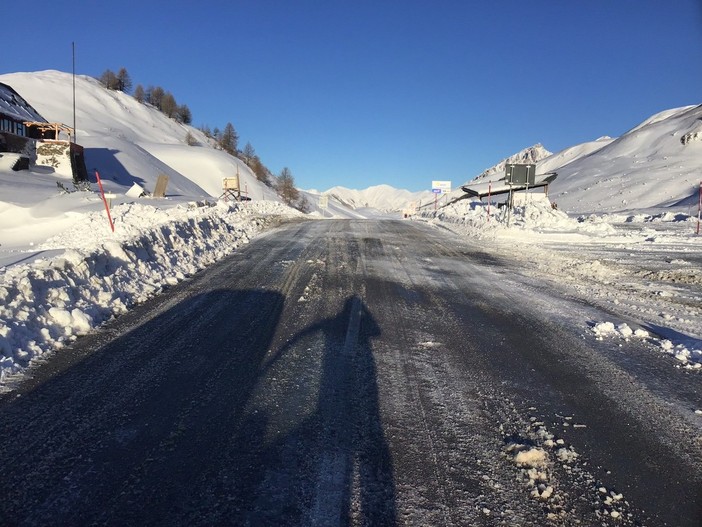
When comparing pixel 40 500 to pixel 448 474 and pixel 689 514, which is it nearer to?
pixel 448 474

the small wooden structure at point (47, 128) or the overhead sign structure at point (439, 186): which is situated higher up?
the small wooden structure at point (47, 128)

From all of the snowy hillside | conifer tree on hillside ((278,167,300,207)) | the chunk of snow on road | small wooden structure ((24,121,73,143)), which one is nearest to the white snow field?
the chunk of snow on road

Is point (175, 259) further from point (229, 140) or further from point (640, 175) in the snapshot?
point (229, 140)

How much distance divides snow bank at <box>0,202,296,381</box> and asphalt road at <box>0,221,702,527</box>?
14.1 inches

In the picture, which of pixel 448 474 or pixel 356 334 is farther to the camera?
pixel 356 334

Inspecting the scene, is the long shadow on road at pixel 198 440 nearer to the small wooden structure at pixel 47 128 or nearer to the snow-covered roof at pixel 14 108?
the snow-covered roof at pixel 14 108

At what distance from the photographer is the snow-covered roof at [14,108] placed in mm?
32594

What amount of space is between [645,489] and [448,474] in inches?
45.6

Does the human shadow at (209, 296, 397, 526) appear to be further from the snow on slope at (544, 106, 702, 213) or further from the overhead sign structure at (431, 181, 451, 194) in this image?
the overhead sign structure at (431, 181, 451, 194)

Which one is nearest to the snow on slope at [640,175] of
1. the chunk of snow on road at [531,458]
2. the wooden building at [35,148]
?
the chunk of snow on road at [531,458]

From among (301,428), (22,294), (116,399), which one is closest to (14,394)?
(116,399)

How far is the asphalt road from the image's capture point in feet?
7.98

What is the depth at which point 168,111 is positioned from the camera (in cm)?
12781

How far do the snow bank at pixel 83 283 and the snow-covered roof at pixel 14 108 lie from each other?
29.3m
